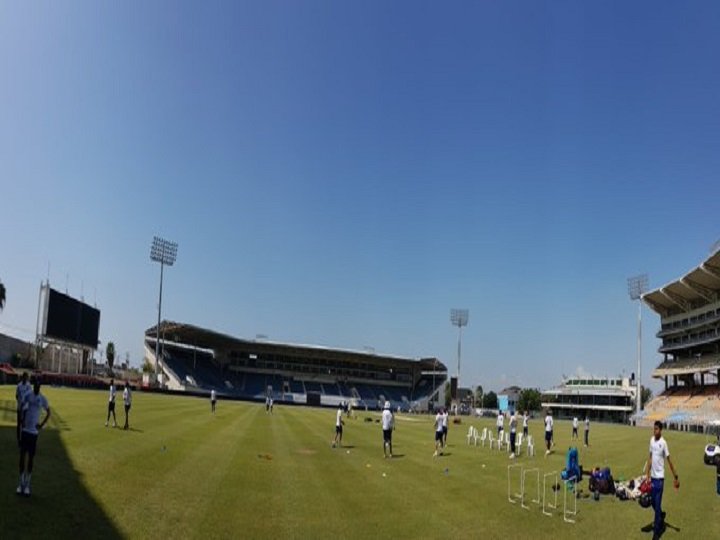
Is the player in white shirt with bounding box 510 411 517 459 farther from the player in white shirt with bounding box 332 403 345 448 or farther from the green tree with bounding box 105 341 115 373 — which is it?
the green tree with bounding box 105 341 115 373

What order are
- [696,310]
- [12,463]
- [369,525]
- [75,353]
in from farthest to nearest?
1. [75,353]
2. [696,310]
3. [12,463]
4. [369,525]

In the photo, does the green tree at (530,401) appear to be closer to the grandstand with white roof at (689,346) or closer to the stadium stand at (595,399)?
the stadium stand at (595,399)

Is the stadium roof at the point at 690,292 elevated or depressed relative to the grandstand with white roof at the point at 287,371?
elevated

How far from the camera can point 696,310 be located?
108 meters

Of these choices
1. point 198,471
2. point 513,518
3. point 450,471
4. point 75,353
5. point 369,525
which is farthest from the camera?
point 75,353

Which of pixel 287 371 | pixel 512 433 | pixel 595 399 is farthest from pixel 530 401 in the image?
pixel 512 433

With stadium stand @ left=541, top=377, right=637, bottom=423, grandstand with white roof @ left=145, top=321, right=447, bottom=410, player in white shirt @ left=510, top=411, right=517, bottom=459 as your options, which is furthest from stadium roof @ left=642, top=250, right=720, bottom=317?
player in white shirt @ left=510, top=411, right=517, bottom=459

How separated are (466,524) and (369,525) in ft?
7.61

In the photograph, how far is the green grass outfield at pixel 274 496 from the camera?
1315 centimetres

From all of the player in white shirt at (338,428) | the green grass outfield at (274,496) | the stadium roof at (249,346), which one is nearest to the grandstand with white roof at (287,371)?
the stadium roof at (249,346)

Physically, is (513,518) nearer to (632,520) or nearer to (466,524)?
(466,524)

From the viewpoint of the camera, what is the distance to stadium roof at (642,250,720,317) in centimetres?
9381

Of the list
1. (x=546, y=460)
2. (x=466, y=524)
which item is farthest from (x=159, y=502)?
(x=546, y=460)

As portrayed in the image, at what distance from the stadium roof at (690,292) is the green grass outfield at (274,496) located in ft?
241
